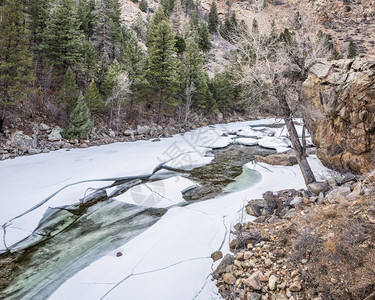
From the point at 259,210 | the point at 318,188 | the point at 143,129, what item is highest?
the point at 143,129

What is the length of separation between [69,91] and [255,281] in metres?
18.8

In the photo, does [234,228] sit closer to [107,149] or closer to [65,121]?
[107,149]

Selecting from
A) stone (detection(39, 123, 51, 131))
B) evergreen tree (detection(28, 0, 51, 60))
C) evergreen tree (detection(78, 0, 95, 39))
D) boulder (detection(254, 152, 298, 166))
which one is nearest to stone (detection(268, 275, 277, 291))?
boulder (detection(254, 152, 298, 166))

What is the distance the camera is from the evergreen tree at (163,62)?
862 inches

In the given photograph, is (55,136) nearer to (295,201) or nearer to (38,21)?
(38,21)

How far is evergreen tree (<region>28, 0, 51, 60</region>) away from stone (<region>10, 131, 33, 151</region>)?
9.24 m

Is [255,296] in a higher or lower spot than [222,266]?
higher

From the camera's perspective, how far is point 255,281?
3.19m

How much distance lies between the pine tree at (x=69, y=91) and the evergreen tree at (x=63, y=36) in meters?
3.07

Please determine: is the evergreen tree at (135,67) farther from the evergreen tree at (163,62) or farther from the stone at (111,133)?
the stone at (111,133)

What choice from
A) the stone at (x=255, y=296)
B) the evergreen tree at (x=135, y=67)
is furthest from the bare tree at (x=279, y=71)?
the evergreen tree at (x=135, y=67)

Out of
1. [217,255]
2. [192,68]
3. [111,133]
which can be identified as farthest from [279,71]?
[192,68]

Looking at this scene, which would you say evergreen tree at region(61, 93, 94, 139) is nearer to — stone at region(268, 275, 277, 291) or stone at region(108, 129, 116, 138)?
stone at region(108, 129, 116, 138)

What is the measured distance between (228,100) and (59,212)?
31.4 meters
